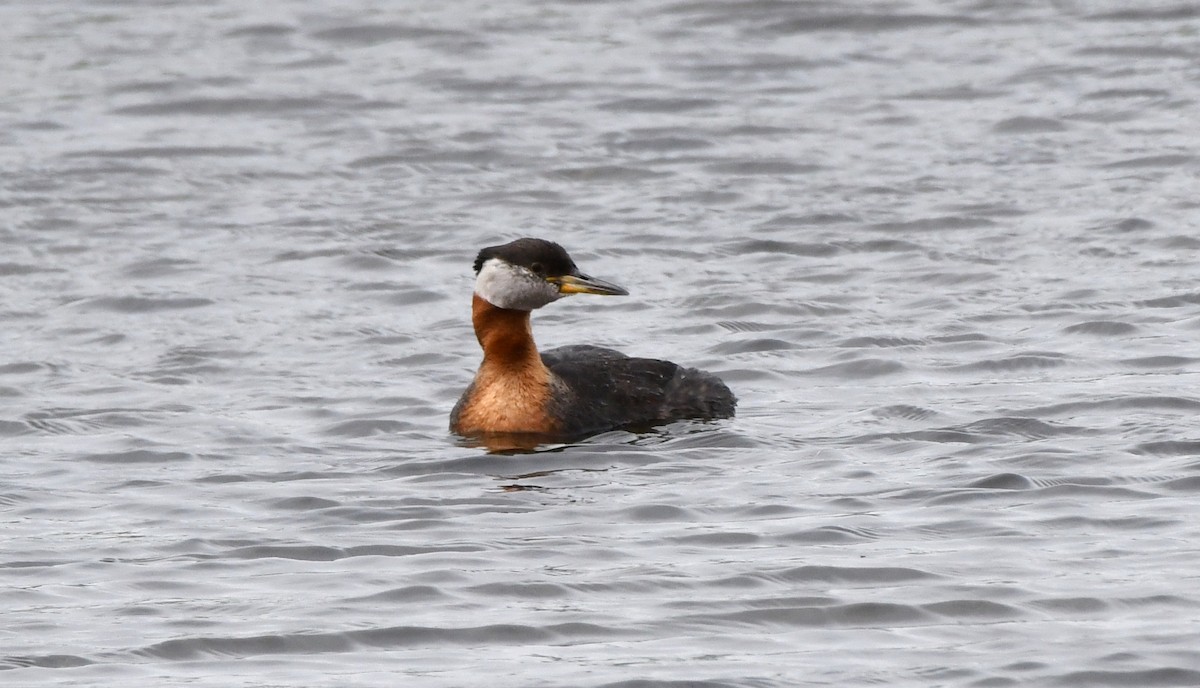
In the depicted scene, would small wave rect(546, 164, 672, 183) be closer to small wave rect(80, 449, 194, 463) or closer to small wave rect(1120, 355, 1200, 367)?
small wave rect(1120, 355, 1200, 367)

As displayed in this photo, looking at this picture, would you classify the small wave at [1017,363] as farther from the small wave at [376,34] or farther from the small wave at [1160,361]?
the small wave at [376,34]

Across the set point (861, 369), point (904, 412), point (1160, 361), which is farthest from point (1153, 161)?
point (904, 412)

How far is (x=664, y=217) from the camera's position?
18047 millimetres

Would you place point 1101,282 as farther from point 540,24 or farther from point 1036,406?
point 540,24

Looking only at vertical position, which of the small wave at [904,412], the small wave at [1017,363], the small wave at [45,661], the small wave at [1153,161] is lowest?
the small wave at [1017,363]

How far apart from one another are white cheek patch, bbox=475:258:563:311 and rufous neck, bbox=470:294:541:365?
0.16 feet

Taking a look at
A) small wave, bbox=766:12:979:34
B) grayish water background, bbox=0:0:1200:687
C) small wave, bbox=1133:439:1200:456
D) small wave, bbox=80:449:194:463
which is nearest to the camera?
grayish water background, bbox=0:0:1200:687

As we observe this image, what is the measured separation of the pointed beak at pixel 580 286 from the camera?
1248cm

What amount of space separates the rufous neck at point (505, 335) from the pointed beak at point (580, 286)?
0.25 metres

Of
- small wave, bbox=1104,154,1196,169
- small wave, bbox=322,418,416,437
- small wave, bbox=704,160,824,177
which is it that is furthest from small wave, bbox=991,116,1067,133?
small wave, bbox=322,418,416,437

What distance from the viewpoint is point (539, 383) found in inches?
488

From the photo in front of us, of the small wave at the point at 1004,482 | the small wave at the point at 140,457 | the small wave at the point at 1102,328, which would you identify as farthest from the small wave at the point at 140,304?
the small wave at the point at 1004,482

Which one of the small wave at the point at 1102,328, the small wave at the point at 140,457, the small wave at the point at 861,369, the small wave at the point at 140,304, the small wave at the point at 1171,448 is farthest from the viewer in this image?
the small wave at the point at 140,304

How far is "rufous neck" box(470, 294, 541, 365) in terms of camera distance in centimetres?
1245
